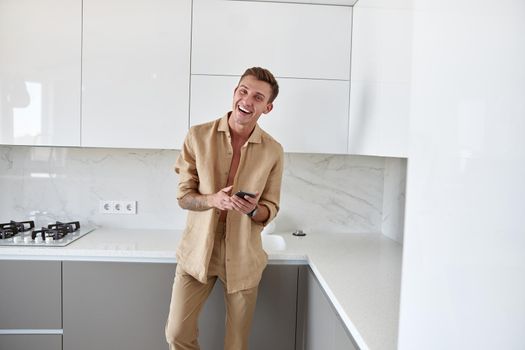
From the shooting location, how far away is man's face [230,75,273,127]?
179 cm

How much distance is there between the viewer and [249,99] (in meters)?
1.79

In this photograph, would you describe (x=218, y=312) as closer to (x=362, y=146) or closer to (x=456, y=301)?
(x=362, y=146)

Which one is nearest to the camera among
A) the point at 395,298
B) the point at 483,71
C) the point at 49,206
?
the point at 483,71

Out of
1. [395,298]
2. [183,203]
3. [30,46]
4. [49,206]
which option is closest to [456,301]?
[395,298]

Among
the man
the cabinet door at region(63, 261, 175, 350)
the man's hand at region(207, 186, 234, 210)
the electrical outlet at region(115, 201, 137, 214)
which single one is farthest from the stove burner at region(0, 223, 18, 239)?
the man's hand at region(207, 186, 234, 210)

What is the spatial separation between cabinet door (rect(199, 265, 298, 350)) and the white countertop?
0.32 ft

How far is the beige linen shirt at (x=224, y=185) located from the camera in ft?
5.84

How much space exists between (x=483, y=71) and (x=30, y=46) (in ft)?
7.62

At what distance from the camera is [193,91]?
2246 millimetres

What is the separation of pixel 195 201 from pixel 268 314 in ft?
2.47

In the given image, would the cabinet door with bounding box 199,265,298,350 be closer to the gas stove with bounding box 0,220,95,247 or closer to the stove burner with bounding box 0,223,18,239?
the gas stove with bounding box 0,220,95,247

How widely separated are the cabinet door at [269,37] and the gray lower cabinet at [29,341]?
1.57 meters

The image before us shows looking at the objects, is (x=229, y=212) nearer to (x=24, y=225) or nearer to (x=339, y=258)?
(x=339, y=258)

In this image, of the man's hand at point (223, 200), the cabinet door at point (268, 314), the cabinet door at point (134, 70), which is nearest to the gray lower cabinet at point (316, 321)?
the cabinet door at point (268, 314)
